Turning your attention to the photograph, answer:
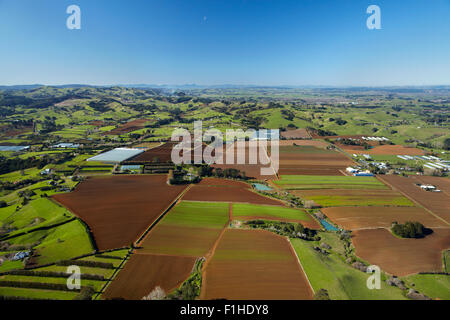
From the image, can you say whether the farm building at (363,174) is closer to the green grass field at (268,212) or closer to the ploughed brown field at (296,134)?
the green grass field at (268,212)

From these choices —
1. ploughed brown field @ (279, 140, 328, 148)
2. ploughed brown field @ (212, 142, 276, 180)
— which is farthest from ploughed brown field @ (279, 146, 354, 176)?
ploughed brown field @ (279, 140, 328, 148)

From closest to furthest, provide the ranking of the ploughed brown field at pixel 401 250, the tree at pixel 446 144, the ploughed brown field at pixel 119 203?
the ploughed brown field at pixel 401 250
the ploughed brown field at pixel 119 203
the tree at pixel 446 144

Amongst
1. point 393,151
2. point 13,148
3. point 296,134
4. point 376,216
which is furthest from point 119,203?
point 393,151

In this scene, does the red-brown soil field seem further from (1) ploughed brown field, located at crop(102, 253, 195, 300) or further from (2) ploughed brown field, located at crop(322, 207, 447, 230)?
(2) ploughed brown field, located at crop(322, 207, 447, 230)

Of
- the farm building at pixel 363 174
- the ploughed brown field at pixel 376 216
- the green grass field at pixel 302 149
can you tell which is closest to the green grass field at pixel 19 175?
the ploughed brown field at pixel 376 216

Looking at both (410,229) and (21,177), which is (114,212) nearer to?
(21,177)

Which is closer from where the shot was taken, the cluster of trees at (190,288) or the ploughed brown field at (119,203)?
the cluster of trees at (190,288)
